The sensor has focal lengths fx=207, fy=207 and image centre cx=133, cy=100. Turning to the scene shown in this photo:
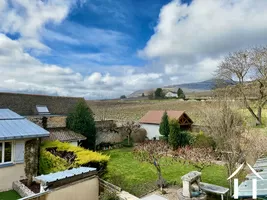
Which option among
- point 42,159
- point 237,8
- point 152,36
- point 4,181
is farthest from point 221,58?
point 4,181

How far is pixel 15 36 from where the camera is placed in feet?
80.8

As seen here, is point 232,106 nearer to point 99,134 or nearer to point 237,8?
point 237,8

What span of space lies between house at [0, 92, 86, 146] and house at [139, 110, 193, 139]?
12.6m

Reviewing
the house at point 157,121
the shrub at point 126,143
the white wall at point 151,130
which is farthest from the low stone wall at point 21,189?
the white wall at point 151,130

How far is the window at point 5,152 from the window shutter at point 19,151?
433 mm

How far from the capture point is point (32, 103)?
27.8 m

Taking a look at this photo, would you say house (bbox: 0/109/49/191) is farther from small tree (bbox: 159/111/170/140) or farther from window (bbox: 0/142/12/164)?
small tree (bbox: 159/111/170/140)

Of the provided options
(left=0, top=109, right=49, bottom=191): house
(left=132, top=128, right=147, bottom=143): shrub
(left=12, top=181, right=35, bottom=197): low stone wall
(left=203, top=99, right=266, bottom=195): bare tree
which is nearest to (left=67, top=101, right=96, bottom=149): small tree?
(left=132, top=128, right=147, bottom=143): shrub

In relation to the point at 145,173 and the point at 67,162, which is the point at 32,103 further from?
the point at 145,173

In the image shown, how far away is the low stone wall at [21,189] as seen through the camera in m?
12.4

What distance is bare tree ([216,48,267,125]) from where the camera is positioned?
1056 inches

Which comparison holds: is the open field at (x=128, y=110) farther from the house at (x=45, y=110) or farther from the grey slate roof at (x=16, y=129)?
the grey slate roof at (x=16, y=129)

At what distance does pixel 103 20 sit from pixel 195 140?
57.8 ft

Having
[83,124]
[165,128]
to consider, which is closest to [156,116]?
[165,128]
